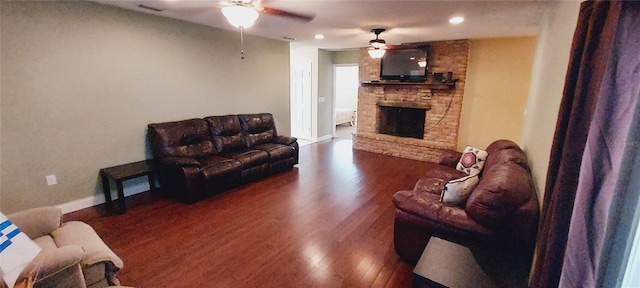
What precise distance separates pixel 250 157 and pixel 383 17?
2733mm

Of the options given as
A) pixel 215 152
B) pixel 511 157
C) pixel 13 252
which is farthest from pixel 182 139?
pixel 511 157

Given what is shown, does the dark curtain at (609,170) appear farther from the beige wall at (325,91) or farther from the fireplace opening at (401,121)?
the beige wall at (325,91)

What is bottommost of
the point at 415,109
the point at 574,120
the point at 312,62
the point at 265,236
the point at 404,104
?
the point at 265,236

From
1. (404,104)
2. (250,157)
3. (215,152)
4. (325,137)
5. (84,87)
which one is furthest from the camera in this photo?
(325,137)

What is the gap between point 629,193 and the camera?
0.83 meters

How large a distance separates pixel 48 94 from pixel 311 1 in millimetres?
3019

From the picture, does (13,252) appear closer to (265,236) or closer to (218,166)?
(265,236)

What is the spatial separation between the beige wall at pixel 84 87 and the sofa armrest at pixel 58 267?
2.23 metres

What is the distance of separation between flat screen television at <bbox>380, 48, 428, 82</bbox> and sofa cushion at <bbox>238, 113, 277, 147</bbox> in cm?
286

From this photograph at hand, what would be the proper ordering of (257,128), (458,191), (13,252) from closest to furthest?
(13,252) → (458,191) → (257,128)

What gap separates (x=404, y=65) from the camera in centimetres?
610

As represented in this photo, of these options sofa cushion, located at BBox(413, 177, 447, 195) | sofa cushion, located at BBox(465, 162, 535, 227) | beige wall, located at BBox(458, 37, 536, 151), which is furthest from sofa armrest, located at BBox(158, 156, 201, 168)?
beige wall, located at BBox(458, 37, 536, 151)

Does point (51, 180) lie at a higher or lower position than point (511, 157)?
lower

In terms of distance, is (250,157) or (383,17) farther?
(250,157)
